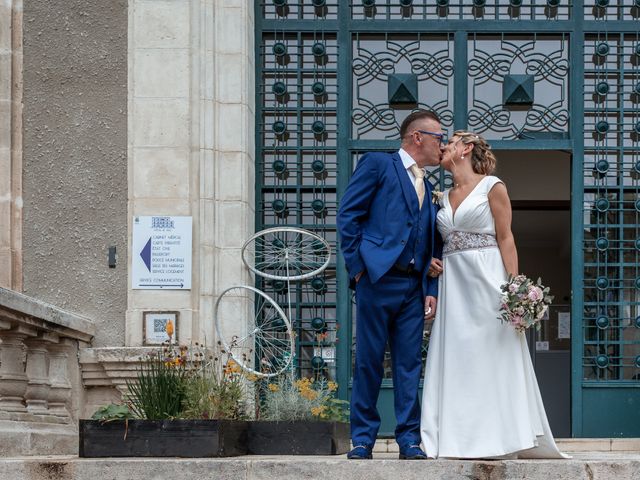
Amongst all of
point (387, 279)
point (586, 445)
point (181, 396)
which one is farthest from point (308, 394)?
point (586, 445)

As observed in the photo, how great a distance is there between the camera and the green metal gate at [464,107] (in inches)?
421

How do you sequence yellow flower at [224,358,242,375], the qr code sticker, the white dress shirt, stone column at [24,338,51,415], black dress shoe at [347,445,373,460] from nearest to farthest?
black dress shoe at [347,445,373,460] → the white dress shirt → yellow flower at [224,358,242,375] → stone column at [24,338,51,415] → the qr code sticker

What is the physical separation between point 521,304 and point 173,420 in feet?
6.55

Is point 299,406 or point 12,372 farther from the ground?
point 12,372

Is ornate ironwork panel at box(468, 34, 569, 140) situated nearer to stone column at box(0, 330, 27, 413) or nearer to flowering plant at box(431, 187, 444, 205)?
flowering plant at box(431, 187, 444, 205)

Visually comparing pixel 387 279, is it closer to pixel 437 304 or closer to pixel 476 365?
pixel 437 304

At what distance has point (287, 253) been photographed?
10.5 meters

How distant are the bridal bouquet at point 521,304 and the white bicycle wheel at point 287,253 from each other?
10.4 feet

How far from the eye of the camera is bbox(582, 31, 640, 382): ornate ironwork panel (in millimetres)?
10695

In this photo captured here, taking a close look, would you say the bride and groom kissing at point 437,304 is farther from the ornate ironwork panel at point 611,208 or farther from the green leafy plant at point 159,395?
the ornate ironwork panel at point 611,208

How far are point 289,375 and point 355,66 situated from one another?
2943 mm

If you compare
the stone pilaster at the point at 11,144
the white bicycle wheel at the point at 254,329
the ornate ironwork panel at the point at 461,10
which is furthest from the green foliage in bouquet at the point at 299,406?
the ornate ironwork panel at the point at 461,10

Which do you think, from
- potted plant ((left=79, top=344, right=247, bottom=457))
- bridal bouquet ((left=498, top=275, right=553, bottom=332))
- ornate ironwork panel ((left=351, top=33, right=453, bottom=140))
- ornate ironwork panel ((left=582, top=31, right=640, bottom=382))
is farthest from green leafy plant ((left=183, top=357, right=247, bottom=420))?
ornate ironwork panel ((left=582, top=31, right=640, bottom=382))

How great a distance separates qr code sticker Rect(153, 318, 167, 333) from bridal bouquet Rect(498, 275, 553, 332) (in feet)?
11.2
